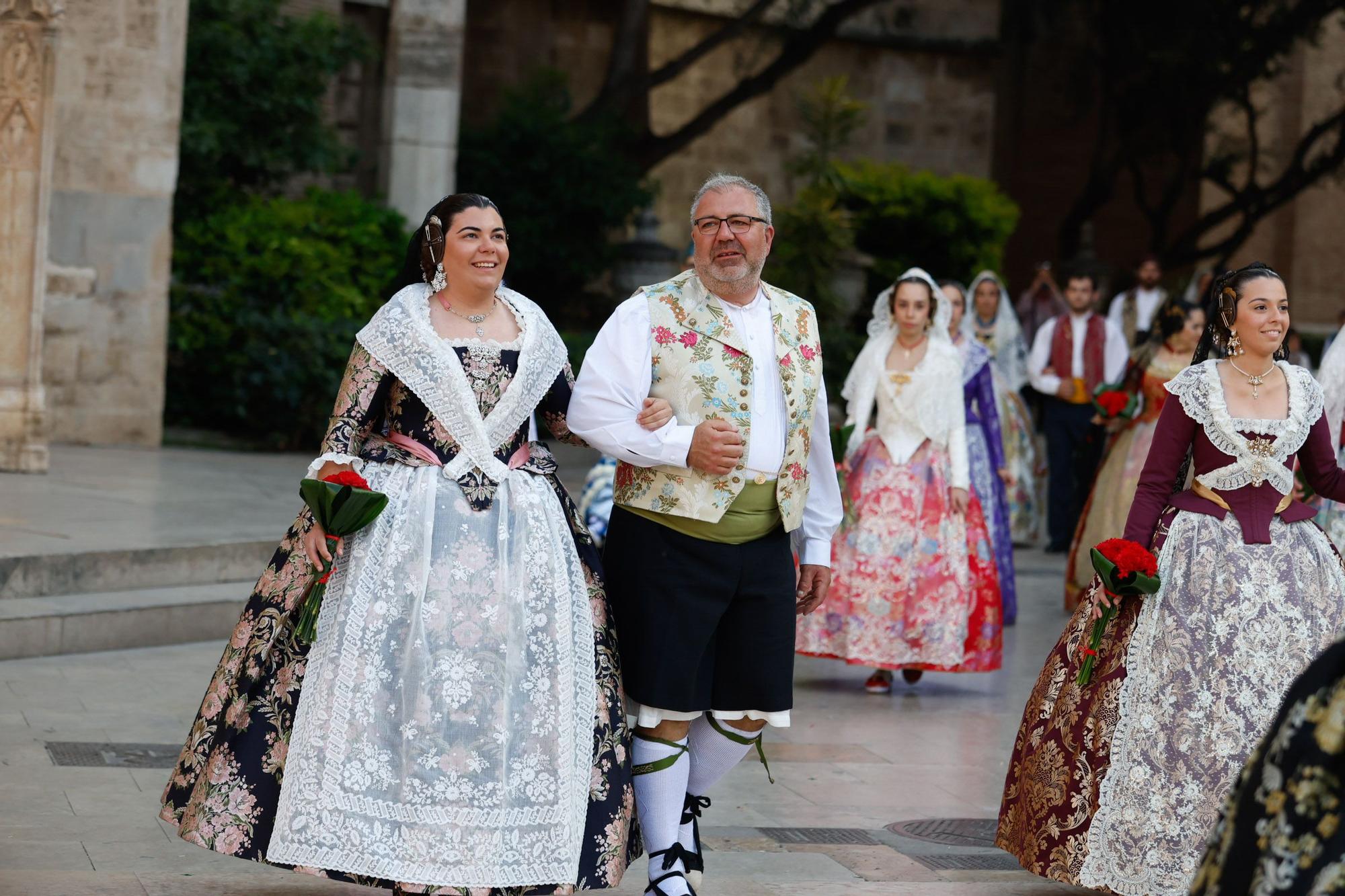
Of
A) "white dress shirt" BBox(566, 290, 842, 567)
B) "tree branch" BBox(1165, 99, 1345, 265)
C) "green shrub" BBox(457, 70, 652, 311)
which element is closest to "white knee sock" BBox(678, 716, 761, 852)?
"white dress shirt" BBox(566, 290, 842, 567)

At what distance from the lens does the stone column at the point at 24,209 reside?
34.7 ft

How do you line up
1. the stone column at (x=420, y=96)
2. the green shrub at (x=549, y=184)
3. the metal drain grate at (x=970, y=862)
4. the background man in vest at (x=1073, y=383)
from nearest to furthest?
the metal drain grate at (x=970, y=862) < the background man in vest at (x=1073, y=383) < the stone column at (x=420, y=96) < the green shrub at (x=549, y=184)

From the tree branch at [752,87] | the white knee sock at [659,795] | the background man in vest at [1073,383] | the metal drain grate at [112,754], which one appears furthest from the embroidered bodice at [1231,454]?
the tree branch at [752,87]

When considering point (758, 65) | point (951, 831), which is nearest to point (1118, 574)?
point (951, 831)

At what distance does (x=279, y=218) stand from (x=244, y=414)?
63.5 inches

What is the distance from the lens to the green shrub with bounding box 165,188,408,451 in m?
13.6

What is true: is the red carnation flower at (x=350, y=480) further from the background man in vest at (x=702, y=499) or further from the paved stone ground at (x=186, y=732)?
the paved stone ground at (x=186, y=732)

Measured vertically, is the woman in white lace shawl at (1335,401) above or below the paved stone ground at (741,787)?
above

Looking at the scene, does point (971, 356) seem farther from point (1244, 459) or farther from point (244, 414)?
point (244, 414)

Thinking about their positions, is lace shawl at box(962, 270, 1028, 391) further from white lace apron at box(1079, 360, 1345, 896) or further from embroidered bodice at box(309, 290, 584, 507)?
embroidered bodice at box(309, 290, 584, 507)

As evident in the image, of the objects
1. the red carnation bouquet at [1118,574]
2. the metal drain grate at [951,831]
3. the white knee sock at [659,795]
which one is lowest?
the metal drain grate at [951,831]

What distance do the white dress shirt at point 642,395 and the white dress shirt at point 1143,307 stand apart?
414 inches

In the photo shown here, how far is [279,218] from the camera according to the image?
14273 mm

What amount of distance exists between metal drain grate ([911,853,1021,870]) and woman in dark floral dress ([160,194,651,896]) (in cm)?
120
